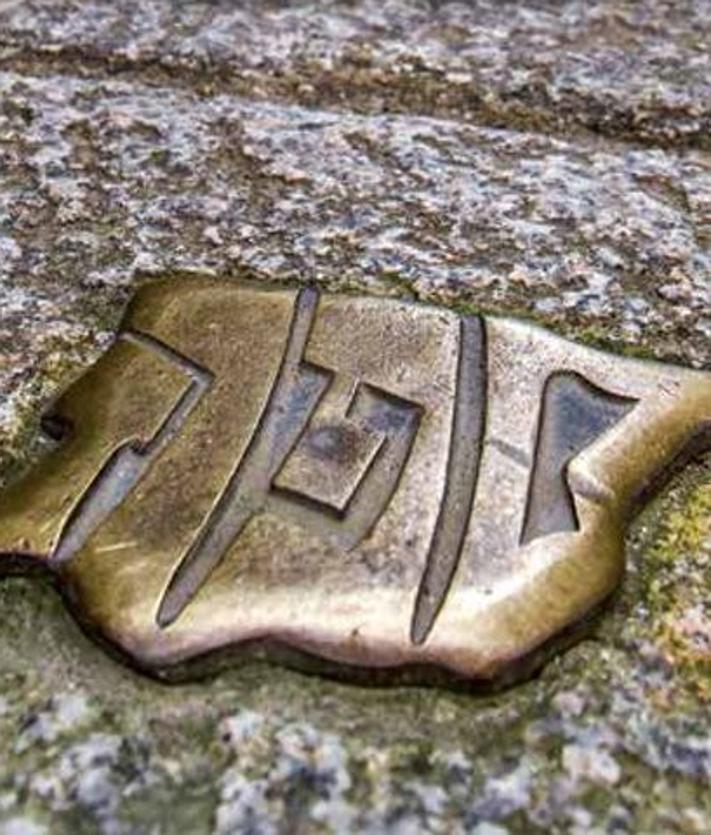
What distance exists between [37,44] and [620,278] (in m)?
0.68

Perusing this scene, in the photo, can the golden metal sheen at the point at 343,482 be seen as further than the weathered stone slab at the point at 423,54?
No

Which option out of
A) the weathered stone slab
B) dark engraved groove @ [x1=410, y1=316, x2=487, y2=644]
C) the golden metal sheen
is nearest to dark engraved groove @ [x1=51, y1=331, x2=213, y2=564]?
the golden metal sheen

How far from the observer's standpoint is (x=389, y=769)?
32.8 inches

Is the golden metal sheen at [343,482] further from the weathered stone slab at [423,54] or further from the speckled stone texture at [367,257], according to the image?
the weathered stone slab at [423,54]

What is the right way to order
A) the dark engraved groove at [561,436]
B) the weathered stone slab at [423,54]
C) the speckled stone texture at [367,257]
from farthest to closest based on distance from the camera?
the weathered stone slab at [423,54] → the dark engraved groove at [561,436] → the speckled stone texture at [367,257]

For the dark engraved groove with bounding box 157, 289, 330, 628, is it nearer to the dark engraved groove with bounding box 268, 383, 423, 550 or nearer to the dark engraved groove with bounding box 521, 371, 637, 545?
the dark engraved groove with bounding box 268, 383, 423, 550

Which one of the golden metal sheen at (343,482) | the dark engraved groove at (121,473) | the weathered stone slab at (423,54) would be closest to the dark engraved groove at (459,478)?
the golden metal sheen at (343,482)

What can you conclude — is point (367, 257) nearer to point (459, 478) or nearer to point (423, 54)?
point (459, 478)

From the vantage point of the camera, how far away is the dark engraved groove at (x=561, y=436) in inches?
36.9

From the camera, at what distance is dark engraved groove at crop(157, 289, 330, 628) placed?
90cm

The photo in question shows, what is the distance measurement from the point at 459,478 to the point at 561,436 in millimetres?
83

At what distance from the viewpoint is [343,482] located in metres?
0.95

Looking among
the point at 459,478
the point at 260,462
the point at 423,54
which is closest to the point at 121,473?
the point at 260,462

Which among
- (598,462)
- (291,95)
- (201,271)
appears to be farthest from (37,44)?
(598,462)
